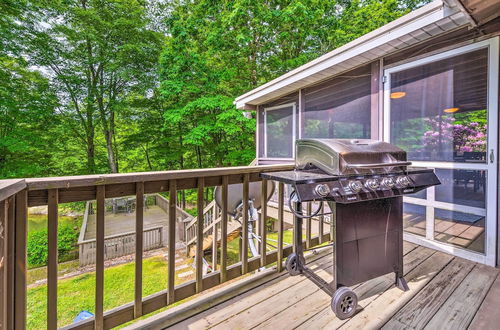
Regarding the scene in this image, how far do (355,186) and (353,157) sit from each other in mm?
202

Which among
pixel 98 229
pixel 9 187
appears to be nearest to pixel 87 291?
pixel 98 229

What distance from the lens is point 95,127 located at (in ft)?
36.0

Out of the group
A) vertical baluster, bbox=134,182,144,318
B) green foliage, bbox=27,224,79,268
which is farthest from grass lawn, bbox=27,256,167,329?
vertical baluster, bbox=134,182,144,318

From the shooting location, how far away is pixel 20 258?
1143mm

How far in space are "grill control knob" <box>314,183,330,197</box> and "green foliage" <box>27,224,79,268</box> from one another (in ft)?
31.1

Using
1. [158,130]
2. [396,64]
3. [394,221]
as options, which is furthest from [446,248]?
[158,130]

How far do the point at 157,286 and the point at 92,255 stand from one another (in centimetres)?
345

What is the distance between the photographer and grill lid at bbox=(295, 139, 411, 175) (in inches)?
62.2

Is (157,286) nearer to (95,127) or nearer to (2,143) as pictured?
(2,143)

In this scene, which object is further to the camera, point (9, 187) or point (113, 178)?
point (113, 178)

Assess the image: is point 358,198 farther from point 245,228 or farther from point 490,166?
point 490,166

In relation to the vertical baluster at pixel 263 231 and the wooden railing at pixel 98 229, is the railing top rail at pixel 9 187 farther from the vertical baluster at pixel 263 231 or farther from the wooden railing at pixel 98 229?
the vertical baluster at pixel 263 231

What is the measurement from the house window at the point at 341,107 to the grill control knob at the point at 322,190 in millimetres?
2690

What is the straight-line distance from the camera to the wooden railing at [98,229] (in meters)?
1.08
